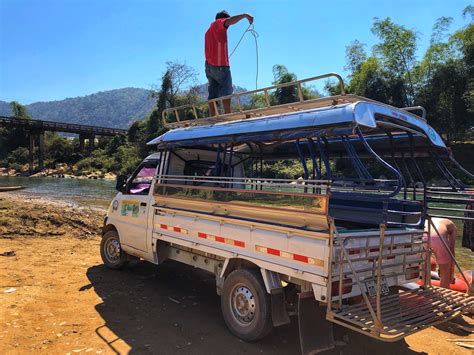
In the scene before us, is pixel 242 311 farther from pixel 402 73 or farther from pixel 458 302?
pixel 402 73

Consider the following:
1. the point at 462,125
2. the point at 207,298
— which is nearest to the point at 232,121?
the point at 207,298

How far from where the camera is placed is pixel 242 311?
171 inches

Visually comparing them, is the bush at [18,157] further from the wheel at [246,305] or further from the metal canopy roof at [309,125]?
the wheel at [246,305]

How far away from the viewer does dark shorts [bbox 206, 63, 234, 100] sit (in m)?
6.79

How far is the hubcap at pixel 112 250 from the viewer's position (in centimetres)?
680

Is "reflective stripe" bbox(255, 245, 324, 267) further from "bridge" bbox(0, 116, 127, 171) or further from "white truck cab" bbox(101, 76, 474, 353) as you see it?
"bridge" bbox(0, 116, 127, 171)

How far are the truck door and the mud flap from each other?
299 cm

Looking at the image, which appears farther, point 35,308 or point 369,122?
point 35,308

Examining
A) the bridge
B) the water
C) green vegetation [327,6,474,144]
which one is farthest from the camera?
the bridge

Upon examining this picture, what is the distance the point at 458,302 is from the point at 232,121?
3.30 m

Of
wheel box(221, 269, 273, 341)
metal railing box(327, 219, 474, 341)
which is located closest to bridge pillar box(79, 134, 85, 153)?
wheel box(221, 269, 273, 341)

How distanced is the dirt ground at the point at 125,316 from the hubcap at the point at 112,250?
0.23 meters

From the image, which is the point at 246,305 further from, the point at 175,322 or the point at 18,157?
the point at 18,157

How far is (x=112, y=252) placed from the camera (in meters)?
6.97
